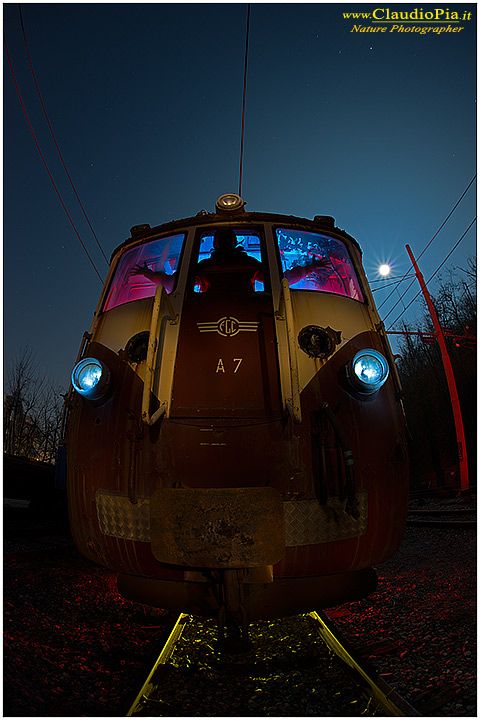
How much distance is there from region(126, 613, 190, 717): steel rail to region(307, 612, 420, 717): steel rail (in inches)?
38.4

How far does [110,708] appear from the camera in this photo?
2.17m

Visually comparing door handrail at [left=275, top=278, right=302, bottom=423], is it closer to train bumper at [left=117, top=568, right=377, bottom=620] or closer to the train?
the train

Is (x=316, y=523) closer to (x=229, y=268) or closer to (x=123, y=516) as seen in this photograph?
(x=123, y=516)

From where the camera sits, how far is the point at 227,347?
9.18 ft

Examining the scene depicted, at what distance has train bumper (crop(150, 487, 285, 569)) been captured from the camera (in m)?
2.20

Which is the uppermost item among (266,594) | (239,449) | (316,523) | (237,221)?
(237,221)

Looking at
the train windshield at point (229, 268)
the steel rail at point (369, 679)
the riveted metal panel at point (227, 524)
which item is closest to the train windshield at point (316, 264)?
the train windshield at point (229, 268)

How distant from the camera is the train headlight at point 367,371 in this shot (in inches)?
106

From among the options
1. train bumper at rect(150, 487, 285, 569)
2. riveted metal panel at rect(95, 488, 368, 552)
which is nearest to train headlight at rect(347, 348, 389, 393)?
riveted metal panel at rect(95, 488, 368, 552)

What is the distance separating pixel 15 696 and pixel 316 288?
3017 mm

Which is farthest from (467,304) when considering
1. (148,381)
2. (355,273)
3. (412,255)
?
(148,381)

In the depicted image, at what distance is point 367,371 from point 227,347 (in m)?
0.90

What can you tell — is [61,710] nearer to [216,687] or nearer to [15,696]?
[15,696]

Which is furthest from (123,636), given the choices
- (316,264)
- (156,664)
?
(316,264)
